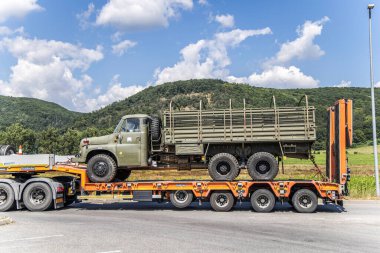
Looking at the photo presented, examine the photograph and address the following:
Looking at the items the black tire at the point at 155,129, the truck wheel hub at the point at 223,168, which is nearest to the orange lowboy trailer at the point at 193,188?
the truck wheel hub at the point at 223,168

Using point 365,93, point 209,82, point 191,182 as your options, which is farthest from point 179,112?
point 365,93

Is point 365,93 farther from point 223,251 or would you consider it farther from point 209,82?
point 223,251

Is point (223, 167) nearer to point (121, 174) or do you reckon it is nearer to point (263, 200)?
point (263, 200)

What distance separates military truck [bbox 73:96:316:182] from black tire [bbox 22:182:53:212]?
59.5 inches

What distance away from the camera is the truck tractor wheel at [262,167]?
1304 centimetres

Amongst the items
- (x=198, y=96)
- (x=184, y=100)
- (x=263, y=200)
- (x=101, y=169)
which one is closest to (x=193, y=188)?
(x=263, y=200)

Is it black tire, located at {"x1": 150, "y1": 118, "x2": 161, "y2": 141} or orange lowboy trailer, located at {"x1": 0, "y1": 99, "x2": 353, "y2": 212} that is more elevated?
black tire, located at {"x1": 150, "y1": 118, "x2": 161, "y2": 141}

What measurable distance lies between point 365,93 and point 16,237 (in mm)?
158612

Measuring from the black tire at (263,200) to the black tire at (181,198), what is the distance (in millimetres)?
2207

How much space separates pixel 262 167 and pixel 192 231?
458 cm

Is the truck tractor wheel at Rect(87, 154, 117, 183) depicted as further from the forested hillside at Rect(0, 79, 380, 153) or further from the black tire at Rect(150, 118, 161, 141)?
the forested hillside at Rect(0, 79, 380, 153)

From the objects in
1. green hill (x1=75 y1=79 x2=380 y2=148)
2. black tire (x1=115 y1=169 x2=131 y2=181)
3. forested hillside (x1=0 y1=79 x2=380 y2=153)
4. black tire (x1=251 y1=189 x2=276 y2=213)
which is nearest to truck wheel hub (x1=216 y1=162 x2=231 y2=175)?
black tire (x1=251 y1=189 x2=276 y2=213)

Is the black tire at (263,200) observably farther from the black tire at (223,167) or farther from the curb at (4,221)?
the curb at (4,221)

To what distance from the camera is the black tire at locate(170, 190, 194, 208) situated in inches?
524
